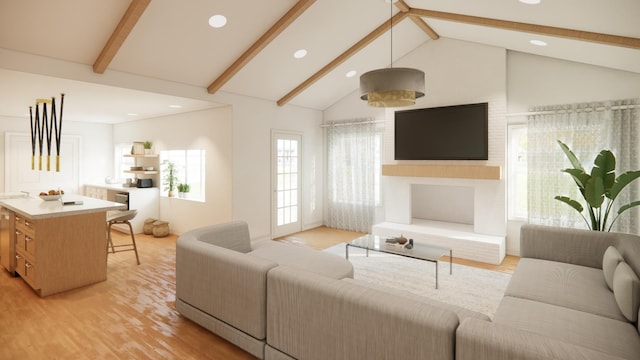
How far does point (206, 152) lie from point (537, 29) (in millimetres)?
5083

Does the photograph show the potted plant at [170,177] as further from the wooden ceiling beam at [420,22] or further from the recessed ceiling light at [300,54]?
the wooden ceiling beam at [420,22]

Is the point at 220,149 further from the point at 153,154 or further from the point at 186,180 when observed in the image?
the point at 153,154

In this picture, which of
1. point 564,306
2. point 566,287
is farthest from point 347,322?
point 566,287

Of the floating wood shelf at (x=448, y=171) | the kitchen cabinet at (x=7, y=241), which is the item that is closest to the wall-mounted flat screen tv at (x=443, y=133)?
→ the floating wood shelf at (x=448, y=171)

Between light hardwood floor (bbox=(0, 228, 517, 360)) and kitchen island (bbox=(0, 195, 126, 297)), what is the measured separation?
15 cm

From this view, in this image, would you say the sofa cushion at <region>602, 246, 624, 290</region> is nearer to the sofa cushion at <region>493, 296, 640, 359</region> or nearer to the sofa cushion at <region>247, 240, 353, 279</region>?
the sofa cushion at <region>493, 296, 640, 359</region>

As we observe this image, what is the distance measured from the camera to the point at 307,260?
321 centimetres

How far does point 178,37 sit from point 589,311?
4579mm

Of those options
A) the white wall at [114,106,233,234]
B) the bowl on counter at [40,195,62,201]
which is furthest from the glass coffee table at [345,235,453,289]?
the bowl on counter at [40,195,62,201]

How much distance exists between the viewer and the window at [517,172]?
195 inches

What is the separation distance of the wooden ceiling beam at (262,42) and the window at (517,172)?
11.7 ft

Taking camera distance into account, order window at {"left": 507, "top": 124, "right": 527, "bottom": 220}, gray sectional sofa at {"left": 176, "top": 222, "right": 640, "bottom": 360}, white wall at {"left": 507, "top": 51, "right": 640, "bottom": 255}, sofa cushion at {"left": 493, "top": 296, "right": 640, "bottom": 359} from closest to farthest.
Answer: gray sectional sofa at {"left": 176, "top": 222, "right": 640, "bottom": 360} → sofa cushion at {"left": 493, "top": 296, "right": 640, "bottom": 359} → white wall at {"left": 507, "top": 51, "right": 640, "bottom": 255} → window at {"left": 507, "top": 124, "right": 527, "bottom": 220}

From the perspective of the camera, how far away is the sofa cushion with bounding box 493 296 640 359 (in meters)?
1.78

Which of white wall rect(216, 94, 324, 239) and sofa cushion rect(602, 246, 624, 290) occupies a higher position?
white wall rect(216, 94, 324, 239)
